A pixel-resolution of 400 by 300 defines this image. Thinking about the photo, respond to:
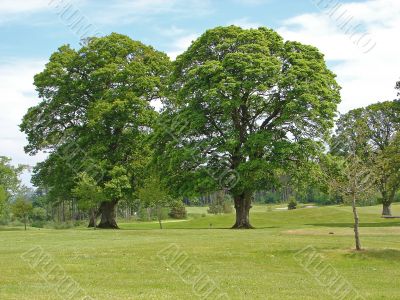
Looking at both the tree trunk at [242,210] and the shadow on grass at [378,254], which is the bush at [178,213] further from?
the shadow on grass at [378,254]

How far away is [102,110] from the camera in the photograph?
159 ft

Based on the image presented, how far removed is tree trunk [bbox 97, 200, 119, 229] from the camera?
53.4 m

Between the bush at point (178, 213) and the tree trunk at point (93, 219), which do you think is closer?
the tree trunk at point (93, 219)

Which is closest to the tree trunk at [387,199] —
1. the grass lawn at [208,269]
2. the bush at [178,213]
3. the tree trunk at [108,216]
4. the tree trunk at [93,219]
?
the tree trunk at [108,216]

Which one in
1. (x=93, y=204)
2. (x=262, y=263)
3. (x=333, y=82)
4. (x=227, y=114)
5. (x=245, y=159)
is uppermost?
(x=333, y=82)

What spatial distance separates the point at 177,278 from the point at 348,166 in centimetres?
1083

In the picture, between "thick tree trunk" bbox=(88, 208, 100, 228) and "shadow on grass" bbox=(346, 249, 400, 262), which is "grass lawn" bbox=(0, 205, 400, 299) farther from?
"thick tree trunk" bbox=(88, 208, 100, 228)

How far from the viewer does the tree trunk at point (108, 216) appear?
53438 mm

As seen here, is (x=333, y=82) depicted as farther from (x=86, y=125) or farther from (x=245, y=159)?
(x=86, y=125)

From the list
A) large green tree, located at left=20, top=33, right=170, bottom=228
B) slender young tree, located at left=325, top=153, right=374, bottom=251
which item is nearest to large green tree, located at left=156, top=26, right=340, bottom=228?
large green tree, located at left=20, top=33, right=170, bottom=228

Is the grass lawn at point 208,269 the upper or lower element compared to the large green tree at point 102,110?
lower

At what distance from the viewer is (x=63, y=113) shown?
2087 inches

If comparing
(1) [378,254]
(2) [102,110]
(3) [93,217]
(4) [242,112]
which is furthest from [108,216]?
(1) [378,254]

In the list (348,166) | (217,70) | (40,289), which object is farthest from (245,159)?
→ (40,289)
